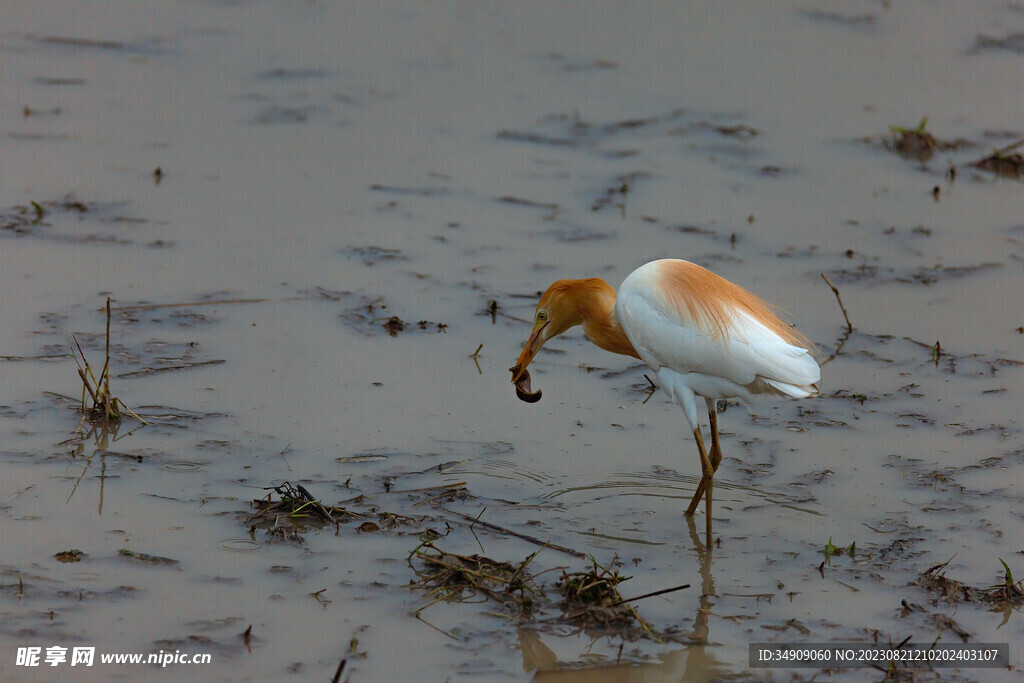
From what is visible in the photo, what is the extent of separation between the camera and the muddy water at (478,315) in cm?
450

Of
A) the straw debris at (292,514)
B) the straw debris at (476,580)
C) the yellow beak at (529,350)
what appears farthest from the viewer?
the yellow beak at (529,350)

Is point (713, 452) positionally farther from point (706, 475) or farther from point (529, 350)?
point (529, 350)

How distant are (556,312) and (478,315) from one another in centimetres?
156

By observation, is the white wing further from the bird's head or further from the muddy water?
the muddy water

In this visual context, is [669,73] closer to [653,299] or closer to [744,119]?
[744,119]

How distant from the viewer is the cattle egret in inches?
200

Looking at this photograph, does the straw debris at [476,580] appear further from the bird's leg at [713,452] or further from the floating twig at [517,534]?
the bird's leg at [713,452]

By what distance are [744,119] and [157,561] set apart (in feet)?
23.3

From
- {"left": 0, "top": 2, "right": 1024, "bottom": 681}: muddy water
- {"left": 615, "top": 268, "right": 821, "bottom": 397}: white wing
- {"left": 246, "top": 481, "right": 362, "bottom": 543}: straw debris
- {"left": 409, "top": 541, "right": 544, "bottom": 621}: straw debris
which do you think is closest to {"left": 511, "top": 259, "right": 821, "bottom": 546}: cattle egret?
{"left": 615, "top": 268, "right": 821, "bottom": 397}: white wing

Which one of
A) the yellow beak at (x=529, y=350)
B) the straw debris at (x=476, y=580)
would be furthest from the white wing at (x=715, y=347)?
the straw debris at (x=476, y=580)

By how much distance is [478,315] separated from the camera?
7023mm

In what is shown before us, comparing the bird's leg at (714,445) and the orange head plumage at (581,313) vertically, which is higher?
the orange head plumage at (581,313)

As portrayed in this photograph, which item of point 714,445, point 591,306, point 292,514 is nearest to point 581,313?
point 591,306

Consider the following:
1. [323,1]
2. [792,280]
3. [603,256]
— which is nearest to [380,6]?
[323,1]
